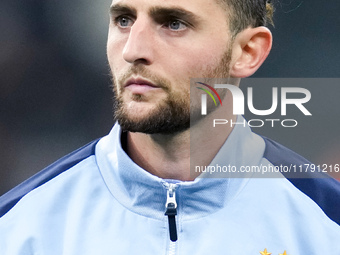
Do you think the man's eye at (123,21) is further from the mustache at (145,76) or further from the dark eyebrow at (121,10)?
the mustache at (145,76)

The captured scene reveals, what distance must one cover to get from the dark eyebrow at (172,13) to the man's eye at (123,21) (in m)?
0.10

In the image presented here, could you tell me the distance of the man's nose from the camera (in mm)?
1723

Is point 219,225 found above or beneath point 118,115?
beneath

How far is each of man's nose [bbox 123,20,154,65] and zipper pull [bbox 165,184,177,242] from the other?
1.20ft

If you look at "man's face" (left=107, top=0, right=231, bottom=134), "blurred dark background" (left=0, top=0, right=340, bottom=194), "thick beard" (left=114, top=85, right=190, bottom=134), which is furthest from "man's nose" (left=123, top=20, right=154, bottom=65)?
"blurred dark background" (left=0, top=0, right=340, bottom=194)

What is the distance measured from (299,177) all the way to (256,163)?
0.14 m

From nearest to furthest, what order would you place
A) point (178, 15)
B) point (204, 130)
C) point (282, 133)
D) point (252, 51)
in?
point (178, 15) < point (204, 130) < point (252, 51) < point (282, 133)

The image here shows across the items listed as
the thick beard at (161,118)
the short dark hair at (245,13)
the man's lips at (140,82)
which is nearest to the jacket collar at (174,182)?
the thick beard at (161,118)

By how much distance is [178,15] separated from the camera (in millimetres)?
1792

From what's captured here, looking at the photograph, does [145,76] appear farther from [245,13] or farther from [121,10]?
[245,13]

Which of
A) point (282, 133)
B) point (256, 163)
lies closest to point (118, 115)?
point (256, 163)

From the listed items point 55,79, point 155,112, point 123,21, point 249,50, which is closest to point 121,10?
point 123,21

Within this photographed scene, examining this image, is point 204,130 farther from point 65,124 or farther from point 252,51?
point 65,124

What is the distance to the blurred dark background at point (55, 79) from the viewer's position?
Answer: 151 inches
